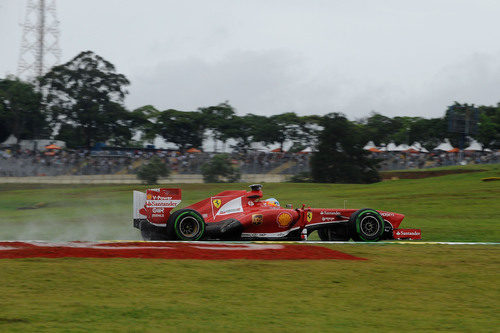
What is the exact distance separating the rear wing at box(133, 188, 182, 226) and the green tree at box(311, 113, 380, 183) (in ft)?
90.5

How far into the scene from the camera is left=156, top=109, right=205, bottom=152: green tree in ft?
232

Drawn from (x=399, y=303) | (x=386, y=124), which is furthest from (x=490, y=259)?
(x=386, y=124)

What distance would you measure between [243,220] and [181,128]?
191ft

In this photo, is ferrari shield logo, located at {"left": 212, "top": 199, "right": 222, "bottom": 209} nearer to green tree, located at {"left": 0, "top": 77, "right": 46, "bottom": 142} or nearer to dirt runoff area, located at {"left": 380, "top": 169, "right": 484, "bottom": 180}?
dirt runoff area, located at {"left": 380, "top": 169, "right": 484, "bottom": 180}

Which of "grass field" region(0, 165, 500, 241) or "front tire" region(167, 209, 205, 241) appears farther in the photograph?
"grass field" region(0, 165, 500, 241)

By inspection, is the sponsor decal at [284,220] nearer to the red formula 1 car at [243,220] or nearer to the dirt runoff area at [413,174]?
the red formula 1 car at [243,220]

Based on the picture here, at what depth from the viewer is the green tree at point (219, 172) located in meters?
37.2

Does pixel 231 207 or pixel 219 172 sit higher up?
pixel 219 172

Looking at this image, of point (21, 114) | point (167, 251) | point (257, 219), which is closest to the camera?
point (167, 251)

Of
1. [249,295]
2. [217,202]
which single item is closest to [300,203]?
[217,202]

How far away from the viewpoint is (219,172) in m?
37.2

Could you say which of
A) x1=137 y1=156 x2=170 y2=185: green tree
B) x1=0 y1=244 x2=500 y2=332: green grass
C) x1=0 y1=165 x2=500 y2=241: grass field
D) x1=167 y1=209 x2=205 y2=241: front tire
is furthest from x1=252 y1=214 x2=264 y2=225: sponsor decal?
x1=137 y1=156 x2=170 y2=185: green tree

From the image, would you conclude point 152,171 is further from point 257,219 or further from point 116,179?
point 257,219

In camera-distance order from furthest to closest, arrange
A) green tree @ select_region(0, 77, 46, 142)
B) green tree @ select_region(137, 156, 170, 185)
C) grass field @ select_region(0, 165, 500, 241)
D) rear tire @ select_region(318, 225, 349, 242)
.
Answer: green tree @ select_region(0, 77, 46, 142) < green tree @ select_region(137, 156, 170, 185) < grass field @ select_region(0, 165, 500, 241) < rear tire @ select_region(318, 225, 349, 242)
